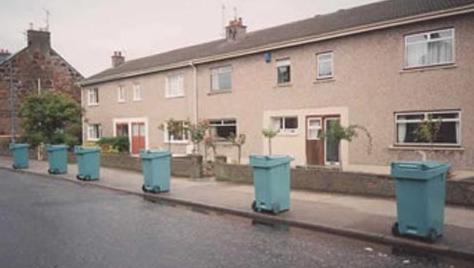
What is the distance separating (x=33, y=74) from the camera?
4081cm

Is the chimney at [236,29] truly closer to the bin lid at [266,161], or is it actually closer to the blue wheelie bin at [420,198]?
the bin lid at [266,161]

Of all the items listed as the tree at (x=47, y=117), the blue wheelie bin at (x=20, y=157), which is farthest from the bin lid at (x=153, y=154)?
the tree at (x=47, y=117)

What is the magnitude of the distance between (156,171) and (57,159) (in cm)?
879

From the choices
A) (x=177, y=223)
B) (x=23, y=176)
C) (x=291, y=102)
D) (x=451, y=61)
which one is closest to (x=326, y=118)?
(x=291, y=102)

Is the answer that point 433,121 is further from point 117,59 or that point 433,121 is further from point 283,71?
point 117,59

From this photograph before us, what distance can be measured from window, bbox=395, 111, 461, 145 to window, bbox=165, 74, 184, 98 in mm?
12638

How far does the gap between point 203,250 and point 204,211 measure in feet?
12.6

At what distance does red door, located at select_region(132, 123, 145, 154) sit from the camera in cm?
2842

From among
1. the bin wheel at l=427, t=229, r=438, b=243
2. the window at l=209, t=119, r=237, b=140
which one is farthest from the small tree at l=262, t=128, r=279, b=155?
the bin wheel at l=427, t=229, r=438, b=243

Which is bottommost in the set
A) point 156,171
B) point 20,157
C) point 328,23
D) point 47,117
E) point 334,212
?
point 334,212

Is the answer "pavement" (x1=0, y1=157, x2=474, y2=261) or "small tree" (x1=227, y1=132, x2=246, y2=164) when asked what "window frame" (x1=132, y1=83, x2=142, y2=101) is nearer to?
"small tree" (x1=227, y1=132, x2=246, y2=164)

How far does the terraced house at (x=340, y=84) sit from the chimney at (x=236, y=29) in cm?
6

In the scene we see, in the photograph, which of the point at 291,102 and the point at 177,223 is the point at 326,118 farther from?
the point at 177,223

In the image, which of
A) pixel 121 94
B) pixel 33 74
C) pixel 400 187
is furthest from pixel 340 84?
pixel 33 74
